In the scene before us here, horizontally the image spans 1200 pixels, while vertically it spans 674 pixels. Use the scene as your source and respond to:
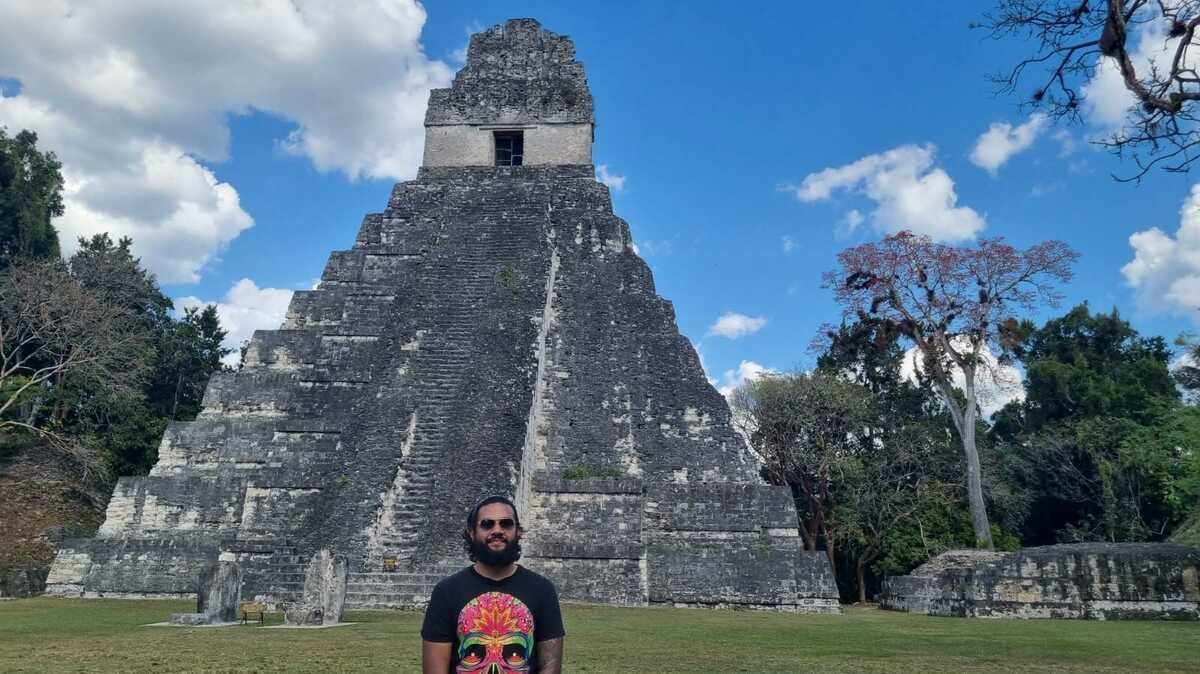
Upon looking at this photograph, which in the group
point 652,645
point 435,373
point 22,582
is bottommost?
point 652,645

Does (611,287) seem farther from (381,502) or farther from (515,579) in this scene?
(515,579)

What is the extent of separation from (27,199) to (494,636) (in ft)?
90.7

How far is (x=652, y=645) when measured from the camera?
6973mm

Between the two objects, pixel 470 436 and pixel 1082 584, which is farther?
pixel 1082 584

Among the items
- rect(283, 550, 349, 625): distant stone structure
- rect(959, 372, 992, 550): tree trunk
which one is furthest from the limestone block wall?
rect(283, 550, 349, 625): distant stone structure

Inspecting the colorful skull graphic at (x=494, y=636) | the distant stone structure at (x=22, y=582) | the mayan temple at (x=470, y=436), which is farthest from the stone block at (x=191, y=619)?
the colorful skull graphic at (x=494, y=636)

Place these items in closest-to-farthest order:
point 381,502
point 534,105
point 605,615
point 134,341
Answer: point 605,615
point 381,502
point 534,105
point 134,341

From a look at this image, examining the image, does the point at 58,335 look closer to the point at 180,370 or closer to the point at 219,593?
the point at 180,370

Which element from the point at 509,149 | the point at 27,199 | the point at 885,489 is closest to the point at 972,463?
the point at 885,489

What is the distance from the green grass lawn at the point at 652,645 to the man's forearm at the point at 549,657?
10.1ft

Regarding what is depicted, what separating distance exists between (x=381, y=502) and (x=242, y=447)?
446 cm

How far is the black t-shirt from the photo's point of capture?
2.51 m

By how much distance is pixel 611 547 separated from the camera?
11.5 metres

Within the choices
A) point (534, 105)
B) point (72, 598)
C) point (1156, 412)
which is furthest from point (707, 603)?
point (1156, 412)
